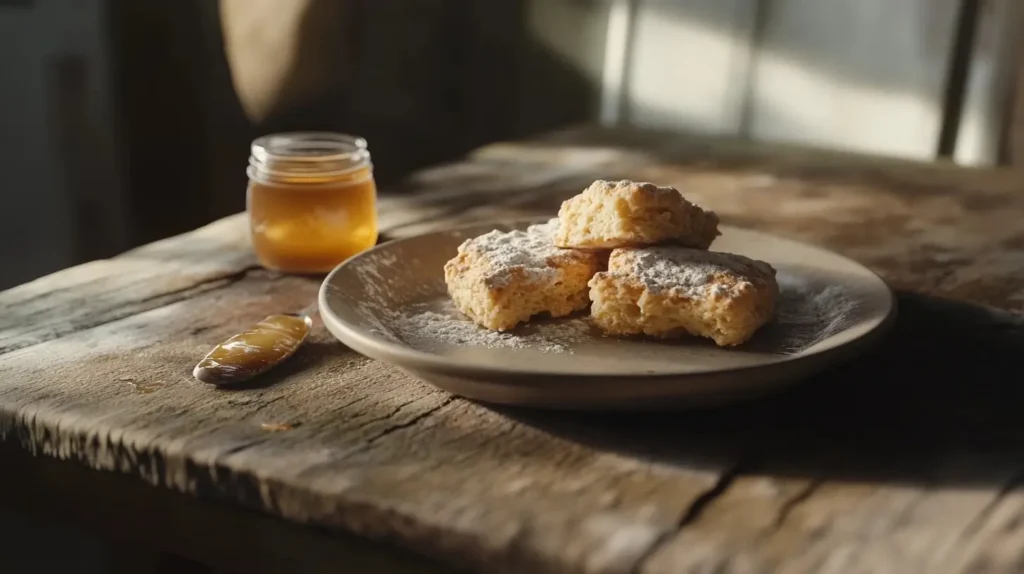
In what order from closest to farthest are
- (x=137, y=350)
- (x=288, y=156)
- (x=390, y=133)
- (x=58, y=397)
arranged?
1. (x=58, y=397)
2. (x=137, y=350)
3. (x=288, y=156)
4. (x=390, y=133)

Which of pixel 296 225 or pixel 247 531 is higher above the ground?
pixel 296 225

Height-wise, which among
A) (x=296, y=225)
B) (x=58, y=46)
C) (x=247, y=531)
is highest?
(x=58, y=46)

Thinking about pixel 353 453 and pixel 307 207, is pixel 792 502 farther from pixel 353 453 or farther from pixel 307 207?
pixel 307 207

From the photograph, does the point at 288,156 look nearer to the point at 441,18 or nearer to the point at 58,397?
the point at 58,397

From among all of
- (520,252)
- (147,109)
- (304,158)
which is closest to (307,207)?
(304,158)

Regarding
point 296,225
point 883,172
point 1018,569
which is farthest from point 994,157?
point 1018,569

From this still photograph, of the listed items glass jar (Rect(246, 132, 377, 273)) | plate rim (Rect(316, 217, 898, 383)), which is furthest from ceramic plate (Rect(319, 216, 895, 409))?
glass jar (Rect(246, 132, 377, 273))

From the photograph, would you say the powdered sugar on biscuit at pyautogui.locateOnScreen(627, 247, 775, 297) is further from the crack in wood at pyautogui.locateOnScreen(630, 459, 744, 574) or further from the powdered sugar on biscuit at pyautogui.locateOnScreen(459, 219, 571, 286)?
the crack in wood at pyautogui.locateOnScreen(630, 459, 744, 574)
